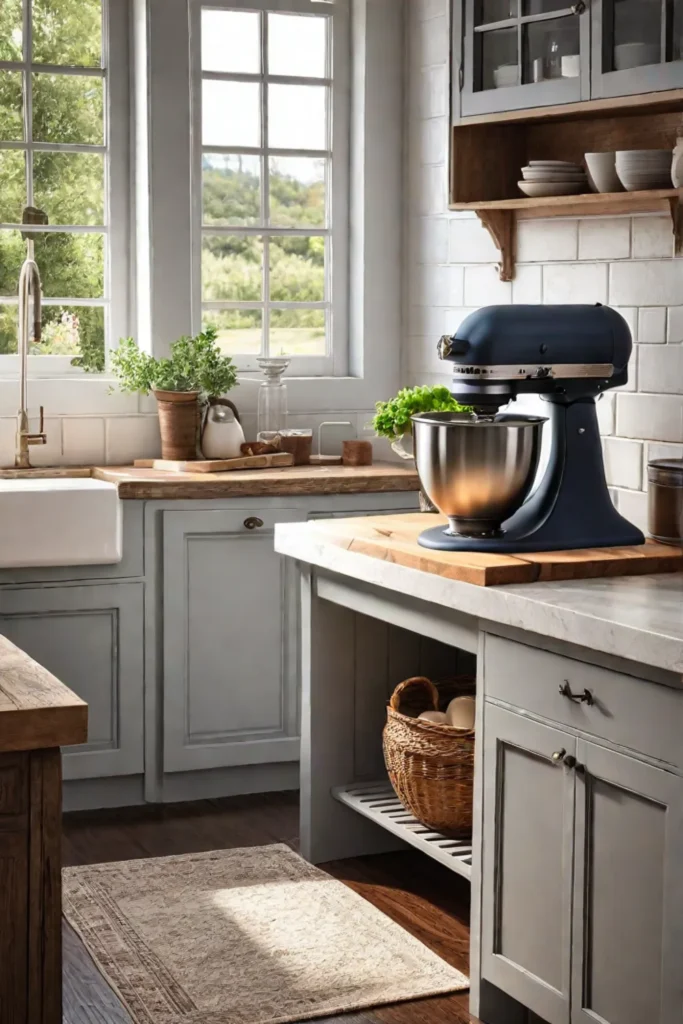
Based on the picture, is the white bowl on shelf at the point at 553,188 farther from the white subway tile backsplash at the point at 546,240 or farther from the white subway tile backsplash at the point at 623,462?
the white subway tile backsplash at the point at 623,462

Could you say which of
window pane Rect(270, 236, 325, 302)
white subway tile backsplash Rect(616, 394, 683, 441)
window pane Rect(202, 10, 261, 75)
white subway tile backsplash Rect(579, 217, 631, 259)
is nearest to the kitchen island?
white subway tile backsplash Rect(616, 394, 683, 441)

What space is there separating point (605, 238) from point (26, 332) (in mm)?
1783

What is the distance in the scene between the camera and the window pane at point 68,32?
15.3 feet

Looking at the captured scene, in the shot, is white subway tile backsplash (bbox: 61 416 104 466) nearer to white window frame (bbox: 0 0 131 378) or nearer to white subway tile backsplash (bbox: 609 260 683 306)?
white window frame (bbox: 0 0 131 378)

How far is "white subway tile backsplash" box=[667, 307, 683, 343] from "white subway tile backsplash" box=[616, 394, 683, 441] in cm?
15

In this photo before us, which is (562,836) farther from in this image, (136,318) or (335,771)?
(136,318)

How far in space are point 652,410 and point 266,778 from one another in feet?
5.48

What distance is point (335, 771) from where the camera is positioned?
3.71 metres

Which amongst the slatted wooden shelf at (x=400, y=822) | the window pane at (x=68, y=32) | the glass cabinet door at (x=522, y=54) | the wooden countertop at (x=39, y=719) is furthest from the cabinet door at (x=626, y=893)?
the window pane at (x=68, y=32)

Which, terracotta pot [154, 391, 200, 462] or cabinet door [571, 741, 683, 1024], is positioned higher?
terracotta pot [154, 391, 200, 462]

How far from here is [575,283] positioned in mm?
4004

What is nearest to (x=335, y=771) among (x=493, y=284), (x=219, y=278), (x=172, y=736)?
(x=172, y=736)

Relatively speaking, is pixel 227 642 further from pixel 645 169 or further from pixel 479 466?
pixel 645 169

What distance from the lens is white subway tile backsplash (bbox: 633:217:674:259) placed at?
3607 mm
